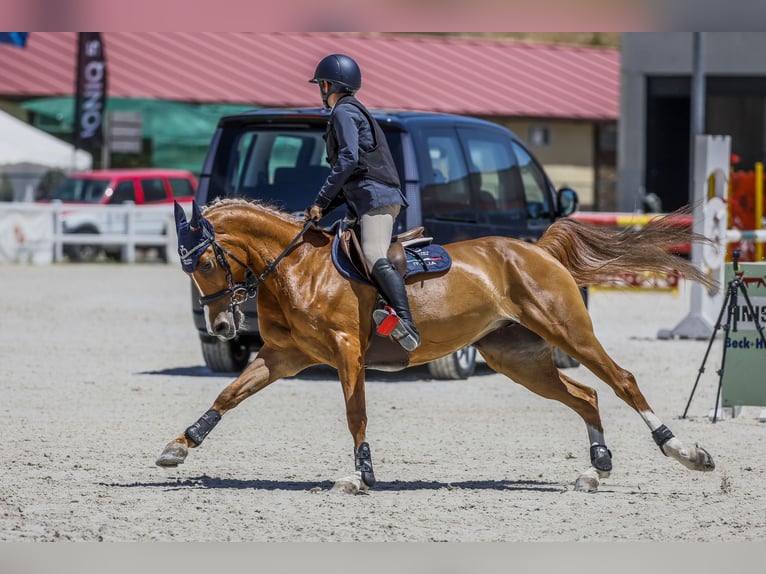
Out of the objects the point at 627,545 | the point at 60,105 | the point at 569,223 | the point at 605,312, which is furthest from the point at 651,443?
the point at 60,105

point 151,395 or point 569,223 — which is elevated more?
point 569,223

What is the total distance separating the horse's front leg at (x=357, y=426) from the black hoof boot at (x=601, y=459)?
130cm

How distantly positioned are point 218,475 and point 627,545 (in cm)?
283

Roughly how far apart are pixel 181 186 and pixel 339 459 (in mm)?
24213

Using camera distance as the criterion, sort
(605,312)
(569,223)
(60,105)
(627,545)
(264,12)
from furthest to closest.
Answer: (60,105) → (605,312) → (569,223) → (627,545) → (264,12)

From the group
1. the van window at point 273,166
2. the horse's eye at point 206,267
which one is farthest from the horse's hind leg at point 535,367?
the van window at point 273,166

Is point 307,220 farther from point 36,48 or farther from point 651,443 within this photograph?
point 36,48

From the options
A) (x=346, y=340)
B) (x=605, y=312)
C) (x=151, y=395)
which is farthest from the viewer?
(x=605, y=312)

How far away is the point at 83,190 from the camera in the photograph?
30859mm

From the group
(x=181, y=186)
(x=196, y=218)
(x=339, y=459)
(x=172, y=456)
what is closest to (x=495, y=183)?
(x=339, y=459)

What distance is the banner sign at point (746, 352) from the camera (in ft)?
34.8

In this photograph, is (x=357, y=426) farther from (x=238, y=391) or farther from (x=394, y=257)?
(x=394, y=257)

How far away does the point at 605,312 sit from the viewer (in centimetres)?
2067

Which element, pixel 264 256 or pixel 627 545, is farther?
pixel 264 256
